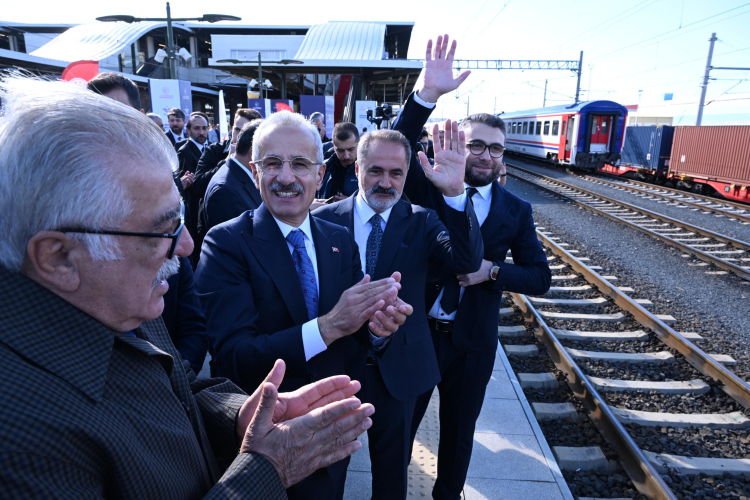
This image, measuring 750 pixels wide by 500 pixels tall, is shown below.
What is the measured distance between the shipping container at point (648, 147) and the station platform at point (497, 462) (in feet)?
61.6

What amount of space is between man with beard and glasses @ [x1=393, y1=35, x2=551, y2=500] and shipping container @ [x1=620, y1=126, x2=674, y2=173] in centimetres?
1918

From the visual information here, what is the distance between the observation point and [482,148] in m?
2.95

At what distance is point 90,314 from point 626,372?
4817 millimetres

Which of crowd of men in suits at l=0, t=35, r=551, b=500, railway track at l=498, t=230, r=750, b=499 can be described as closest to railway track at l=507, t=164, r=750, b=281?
railway track at l=498, t=230, r=750, b=499

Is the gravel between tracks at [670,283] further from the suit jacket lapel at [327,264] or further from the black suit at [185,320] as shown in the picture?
A: the black suit at [185,320]

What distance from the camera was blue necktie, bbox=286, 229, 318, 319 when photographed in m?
2.07

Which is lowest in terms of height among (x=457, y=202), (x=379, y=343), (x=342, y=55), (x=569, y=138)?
(x=379, y=343)

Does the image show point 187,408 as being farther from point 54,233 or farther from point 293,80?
point 293,80

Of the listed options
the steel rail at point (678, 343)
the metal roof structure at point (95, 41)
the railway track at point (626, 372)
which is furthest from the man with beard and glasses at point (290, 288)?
the metal roof structure at point (95, 41)

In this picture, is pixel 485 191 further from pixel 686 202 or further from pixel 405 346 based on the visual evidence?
pixel 686 202

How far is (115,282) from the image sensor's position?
1.07m

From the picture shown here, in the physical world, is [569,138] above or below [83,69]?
above

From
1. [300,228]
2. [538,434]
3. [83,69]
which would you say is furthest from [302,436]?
[83,69]

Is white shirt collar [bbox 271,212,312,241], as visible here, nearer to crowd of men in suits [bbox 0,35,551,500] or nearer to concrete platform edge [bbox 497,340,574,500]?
crowd of men in suits [bbox 0,35,551,500]
